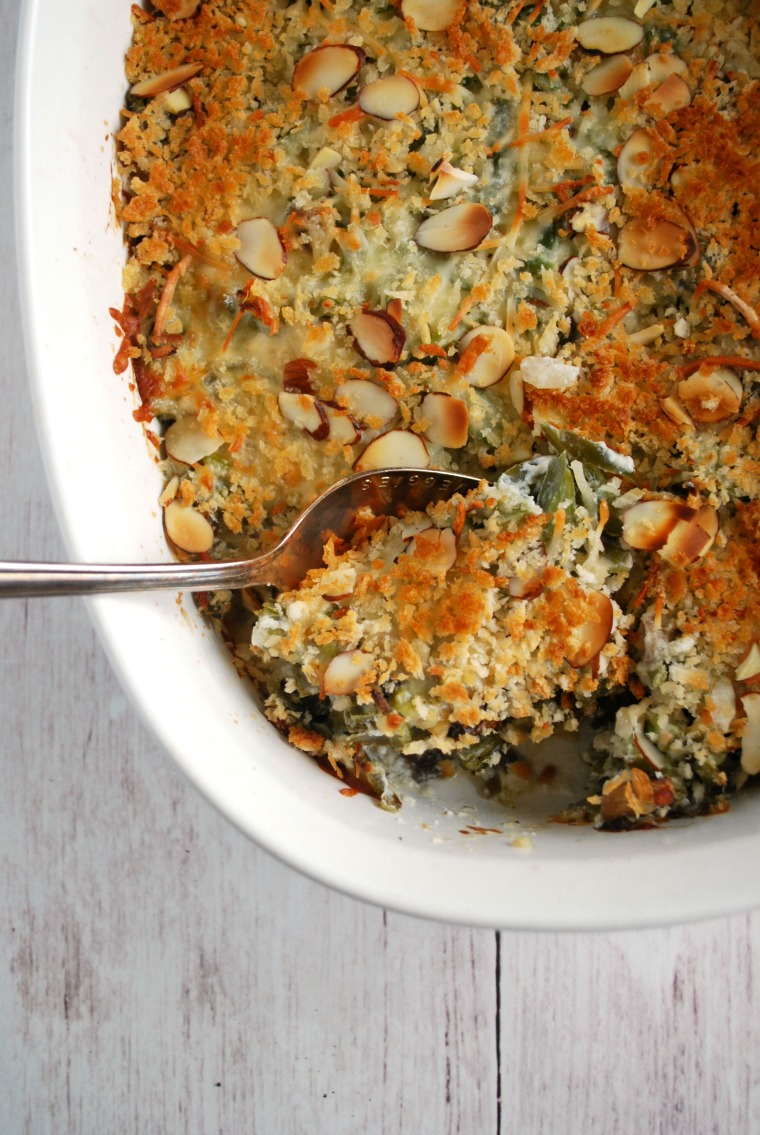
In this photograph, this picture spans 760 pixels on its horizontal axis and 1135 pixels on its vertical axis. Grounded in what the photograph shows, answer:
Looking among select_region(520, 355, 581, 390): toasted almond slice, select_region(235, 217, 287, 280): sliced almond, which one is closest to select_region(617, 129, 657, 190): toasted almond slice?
select_region(520, 355, 581, 390): toasted almond slice

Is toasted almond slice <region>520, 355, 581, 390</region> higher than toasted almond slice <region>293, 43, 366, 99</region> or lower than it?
lower

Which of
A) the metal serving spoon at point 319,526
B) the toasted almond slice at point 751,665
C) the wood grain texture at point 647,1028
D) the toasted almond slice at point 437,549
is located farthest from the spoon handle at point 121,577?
the wood grain texture at point 647,1028

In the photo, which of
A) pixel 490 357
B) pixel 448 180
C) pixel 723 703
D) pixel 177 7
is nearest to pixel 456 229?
pixel 448 180

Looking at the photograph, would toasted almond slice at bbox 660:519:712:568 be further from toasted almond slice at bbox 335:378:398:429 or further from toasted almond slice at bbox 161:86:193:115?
toasted almond slice at bbox 161:86:193:115

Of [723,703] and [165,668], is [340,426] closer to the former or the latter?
[165,668]

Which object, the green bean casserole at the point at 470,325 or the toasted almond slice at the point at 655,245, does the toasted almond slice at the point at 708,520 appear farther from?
the toasted almond slice at the point at 655,245

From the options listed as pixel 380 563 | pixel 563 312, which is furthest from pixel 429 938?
pixel 563 312
